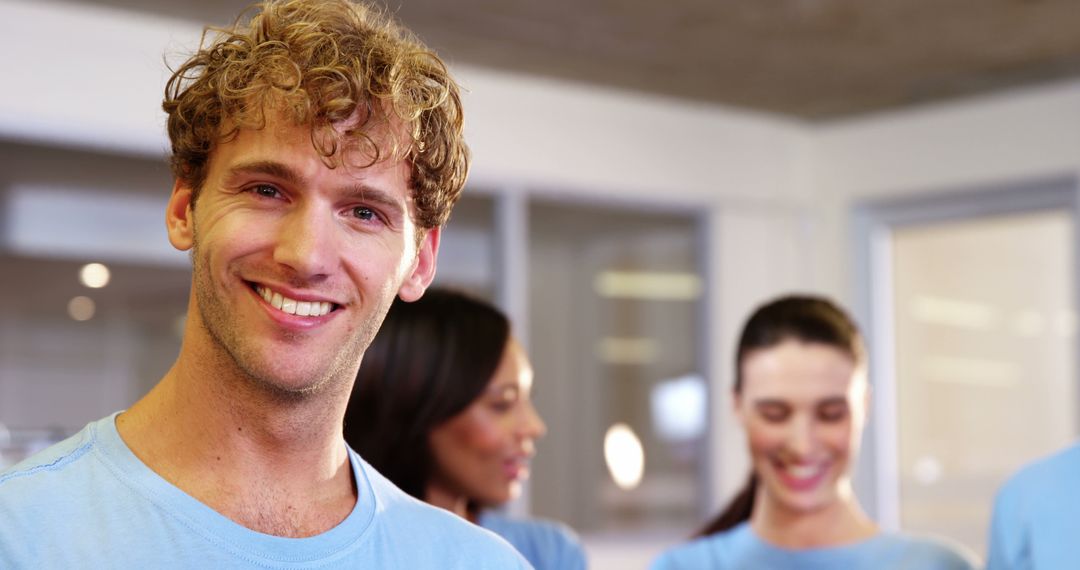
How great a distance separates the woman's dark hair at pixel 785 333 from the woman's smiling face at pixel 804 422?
0.08 feet

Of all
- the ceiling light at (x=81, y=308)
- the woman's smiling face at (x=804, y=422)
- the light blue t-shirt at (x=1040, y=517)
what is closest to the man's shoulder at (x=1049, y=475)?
the light blue t-shirt at (x=1040, y=517)

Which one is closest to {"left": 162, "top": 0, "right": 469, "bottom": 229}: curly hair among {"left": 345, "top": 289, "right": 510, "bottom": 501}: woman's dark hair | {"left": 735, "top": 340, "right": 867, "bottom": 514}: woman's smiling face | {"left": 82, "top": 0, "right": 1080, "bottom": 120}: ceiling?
{"left": 345, "top": 289, "right": 510, "bottom": 501}: woman's dark hair

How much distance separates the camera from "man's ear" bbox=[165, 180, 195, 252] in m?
1.48

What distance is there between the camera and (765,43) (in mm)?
4836

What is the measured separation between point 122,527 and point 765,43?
3.88 meters

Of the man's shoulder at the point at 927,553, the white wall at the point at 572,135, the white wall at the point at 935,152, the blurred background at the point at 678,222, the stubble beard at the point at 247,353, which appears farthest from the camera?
the white wall at the point at 935,152

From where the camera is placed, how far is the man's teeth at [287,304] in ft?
4.51

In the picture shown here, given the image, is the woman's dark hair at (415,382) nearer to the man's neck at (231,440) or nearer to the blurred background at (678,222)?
the man's neck at (231,440)

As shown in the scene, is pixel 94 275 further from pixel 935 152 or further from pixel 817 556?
pixel 935 152

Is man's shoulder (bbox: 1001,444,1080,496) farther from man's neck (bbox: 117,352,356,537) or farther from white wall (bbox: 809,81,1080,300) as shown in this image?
white wall (bbox: 809,81,1080,300)

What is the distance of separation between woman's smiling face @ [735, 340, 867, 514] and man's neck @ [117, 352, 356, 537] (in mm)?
1502

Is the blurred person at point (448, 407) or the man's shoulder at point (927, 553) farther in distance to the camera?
the blurred person at point (448, 407)

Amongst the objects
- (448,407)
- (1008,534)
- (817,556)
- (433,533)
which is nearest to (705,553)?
(817,556)

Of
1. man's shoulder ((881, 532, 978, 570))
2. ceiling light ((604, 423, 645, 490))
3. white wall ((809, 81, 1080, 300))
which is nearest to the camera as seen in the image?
man's shoulder ((881, 532, 978, 570))
